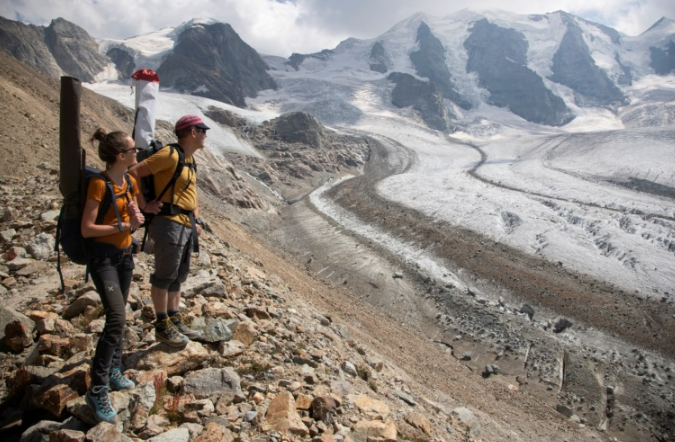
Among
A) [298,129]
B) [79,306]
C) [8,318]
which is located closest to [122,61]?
[298,129]

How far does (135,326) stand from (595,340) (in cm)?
2032

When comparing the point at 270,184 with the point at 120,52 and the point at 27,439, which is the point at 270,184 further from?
the point at 120,52

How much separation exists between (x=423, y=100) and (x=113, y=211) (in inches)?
5047

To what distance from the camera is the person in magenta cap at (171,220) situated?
4.18 meters

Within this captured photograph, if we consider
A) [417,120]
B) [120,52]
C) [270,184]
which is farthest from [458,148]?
[120,52]

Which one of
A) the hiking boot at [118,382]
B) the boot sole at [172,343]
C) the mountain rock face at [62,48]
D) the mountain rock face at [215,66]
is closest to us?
the hiking boot at [118,382]

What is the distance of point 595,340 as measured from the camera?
18.4 metres

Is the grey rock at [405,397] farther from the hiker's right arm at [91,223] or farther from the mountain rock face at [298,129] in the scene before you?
the mountain rock face at [298,129]

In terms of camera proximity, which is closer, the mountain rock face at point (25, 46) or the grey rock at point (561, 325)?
the grey rock at point (561, 325)

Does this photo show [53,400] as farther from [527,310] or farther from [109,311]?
[527,310]

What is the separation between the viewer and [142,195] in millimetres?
4137

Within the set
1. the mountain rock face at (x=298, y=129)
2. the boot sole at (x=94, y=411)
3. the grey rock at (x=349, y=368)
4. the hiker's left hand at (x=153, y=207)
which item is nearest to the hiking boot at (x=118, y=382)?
the boot sole at (x=94, y=411)

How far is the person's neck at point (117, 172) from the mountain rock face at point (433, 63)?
15265 cm

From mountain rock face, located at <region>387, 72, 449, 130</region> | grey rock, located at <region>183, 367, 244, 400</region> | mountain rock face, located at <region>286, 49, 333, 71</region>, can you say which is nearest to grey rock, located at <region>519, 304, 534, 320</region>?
grey rock, located at <region>183, 367, 244, 400</region>
